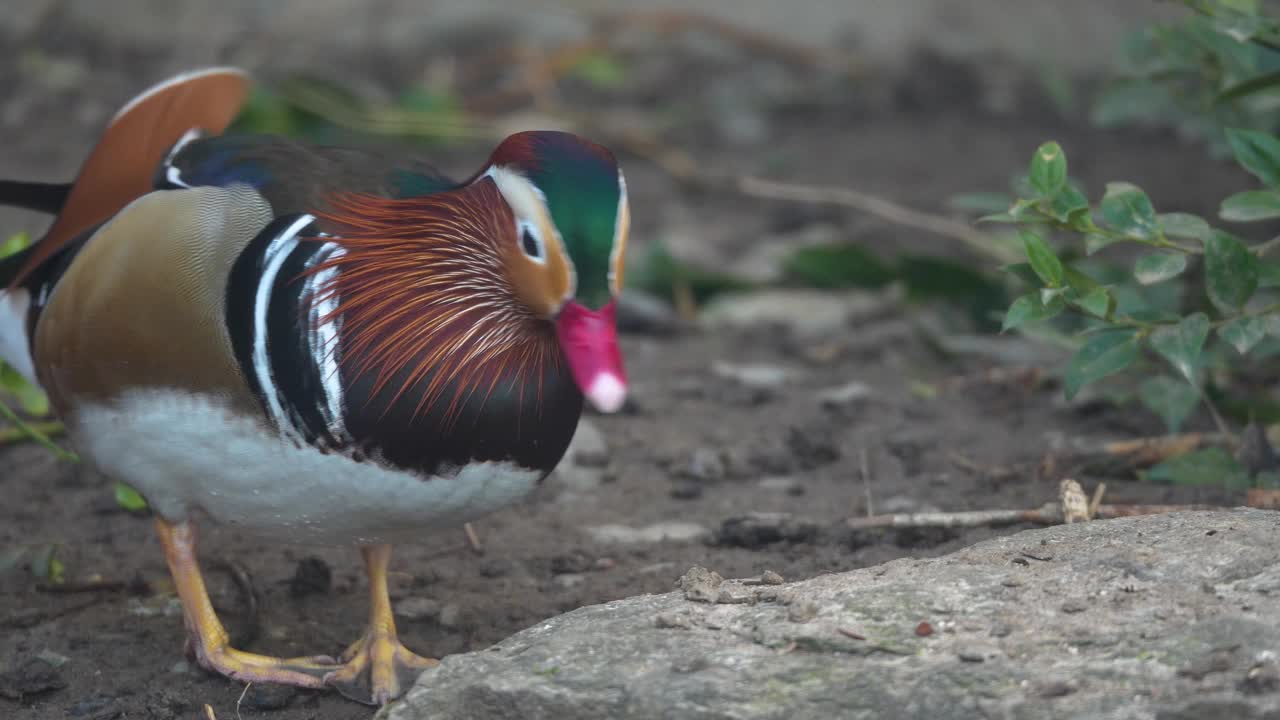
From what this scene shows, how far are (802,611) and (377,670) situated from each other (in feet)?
2.66

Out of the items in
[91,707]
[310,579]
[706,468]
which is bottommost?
[706,468]

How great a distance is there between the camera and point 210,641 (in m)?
2.66

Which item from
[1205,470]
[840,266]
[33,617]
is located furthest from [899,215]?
[33,617]

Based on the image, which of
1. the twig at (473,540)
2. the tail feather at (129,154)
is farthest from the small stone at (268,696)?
the tail feather at (129,154)

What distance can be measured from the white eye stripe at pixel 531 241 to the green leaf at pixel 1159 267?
43.7 inches

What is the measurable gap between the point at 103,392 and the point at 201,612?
1.45 ft

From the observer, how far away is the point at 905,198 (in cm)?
569

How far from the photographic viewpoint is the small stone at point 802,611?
216cm

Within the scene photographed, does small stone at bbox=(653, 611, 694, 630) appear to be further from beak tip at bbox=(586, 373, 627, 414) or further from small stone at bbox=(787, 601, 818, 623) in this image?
beak tip at bbox=(586, 373, 627, 414)

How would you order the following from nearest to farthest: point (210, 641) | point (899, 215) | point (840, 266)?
point (210, 641) → point (899, 215) → point (840, 266)

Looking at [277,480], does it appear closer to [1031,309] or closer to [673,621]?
[673,621]

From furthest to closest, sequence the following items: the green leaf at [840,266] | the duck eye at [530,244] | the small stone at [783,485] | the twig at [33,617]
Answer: the green leaf at [840,266] → the small stone at [783,485] → the twig at [33,617] → the duck eye at [530,244]

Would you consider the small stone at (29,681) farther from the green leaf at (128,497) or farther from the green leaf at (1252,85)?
the green leaf at (1252,85)

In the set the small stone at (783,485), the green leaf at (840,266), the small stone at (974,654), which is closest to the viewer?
the small stone at (974,654)
